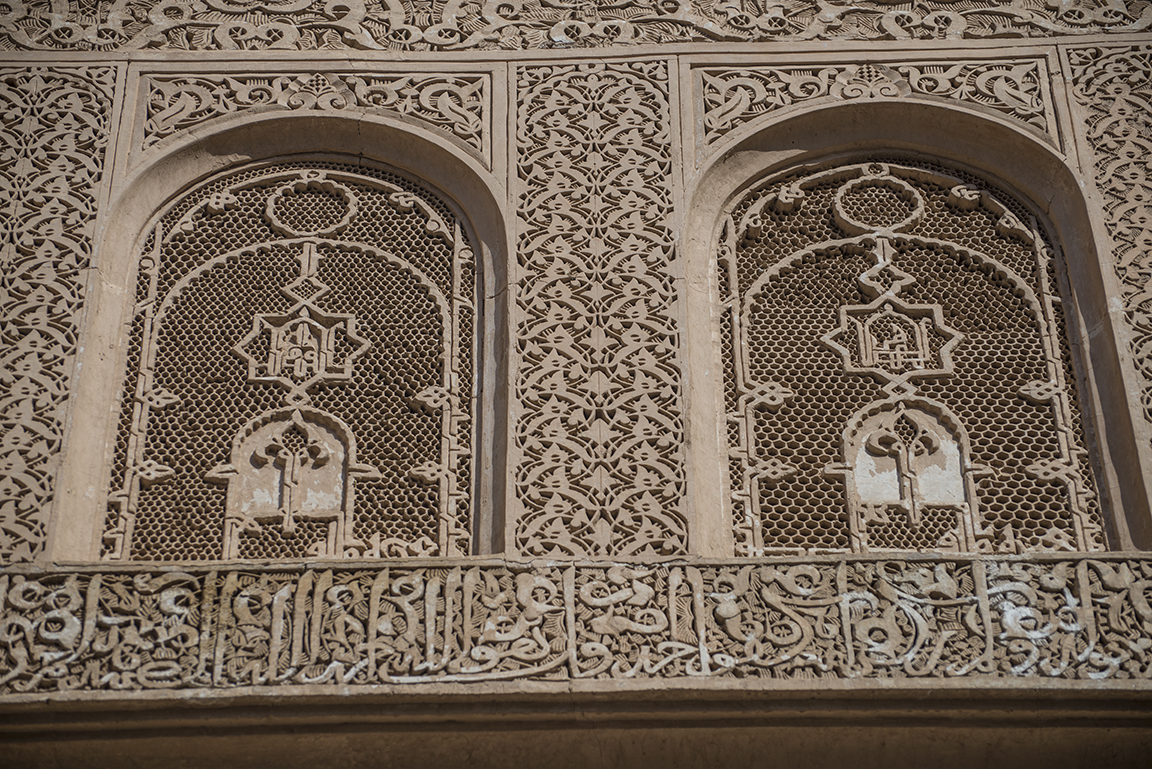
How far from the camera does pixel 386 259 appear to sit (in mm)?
6125

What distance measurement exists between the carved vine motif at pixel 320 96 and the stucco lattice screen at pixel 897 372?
3.83 ft

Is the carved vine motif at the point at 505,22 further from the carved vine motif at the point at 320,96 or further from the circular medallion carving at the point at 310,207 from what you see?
the circular medallion carving at the point at 310,207

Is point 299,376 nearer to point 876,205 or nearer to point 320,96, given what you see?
point 320,96

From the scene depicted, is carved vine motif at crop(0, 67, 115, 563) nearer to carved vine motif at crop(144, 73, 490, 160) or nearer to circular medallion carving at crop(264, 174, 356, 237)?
carved vine motif at crop(144, 73, 490, 160)

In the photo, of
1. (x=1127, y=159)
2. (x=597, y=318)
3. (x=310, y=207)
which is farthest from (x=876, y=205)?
(x=310, y=207)

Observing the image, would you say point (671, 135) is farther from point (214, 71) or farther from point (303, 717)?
point (303, 717)

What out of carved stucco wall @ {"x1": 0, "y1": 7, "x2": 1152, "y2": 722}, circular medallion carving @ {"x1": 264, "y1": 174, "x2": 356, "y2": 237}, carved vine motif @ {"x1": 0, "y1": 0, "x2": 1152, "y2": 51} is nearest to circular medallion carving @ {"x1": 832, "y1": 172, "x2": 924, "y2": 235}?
carved stucco wall @ {"x1": 0, "y1": 7, "x2": 1152, "y2": 722}

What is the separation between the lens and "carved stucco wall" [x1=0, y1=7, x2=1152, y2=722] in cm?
495

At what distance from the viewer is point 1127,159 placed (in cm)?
611

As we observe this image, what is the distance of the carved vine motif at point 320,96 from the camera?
627cm

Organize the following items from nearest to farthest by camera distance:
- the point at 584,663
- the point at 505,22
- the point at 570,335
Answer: the point at 584,663, the point at 570,335, the point at 505,22

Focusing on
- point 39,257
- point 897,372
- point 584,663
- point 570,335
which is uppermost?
point 39,257

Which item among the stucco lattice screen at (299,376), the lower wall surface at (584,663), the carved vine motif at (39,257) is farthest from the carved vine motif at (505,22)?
the lower wall surface at (584,663)

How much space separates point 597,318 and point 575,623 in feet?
4.10
